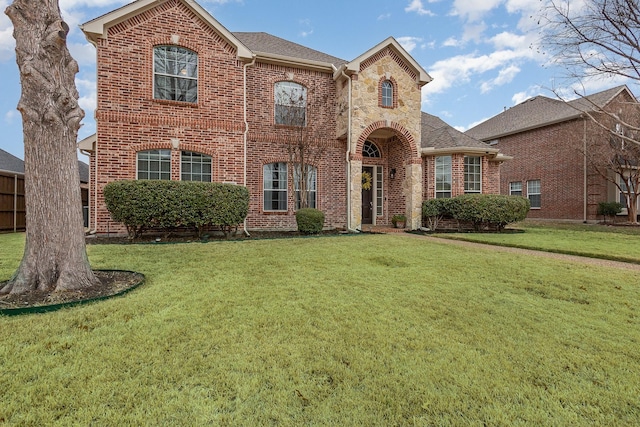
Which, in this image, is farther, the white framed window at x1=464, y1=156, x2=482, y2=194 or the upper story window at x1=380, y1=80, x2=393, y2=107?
the white framed window at x1=464, y1=156, x2=482, y2=194

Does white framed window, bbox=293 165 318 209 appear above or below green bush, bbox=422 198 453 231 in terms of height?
above

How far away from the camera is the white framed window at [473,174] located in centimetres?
1271

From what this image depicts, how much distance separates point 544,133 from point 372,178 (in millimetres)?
12549

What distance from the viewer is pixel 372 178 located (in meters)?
13.2

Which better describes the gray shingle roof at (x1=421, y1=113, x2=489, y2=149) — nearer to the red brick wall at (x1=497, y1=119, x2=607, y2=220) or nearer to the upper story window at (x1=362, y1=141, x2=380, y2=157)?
the upper story window at (x1=362, y1=141, x2=380, y2=157)

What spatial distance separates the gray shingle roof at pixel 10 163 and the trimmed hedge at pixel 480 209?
17705 mm

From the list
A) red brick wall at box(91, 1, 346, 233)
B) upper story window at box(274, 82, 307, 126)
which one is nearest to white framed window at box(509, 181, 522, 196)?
red brick wall at box(91, 1, 346, 233)

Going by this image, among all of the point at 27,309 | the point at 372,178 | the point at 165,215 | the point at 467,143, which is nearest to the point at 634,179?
the point at 467,143

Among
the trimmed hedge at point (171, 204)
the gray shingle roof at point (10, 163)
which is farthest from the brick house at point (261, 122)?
the gray shingle roof at point (10, 163)

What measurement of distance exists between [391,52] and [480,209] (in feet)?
22.0

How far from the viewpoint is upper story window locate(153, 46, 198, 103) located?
9344mm

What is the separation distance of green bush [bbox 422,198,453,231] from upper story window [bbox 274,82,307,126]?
567cm

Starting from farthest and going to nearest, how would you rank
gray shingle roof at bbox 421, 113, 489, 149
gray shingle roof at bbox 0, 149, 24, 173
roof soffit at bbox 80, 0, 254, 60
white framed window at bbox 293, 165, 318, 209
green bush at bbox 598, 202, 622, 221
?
green bush at bbox 598, 202, 622, 221 < gray shingle roof at bbox 0, 149, 24, 173 < gray shingle roof at bbox 421, 113, 489, 149 < white framed window at bbox 293, 165, 318, 209 < roof soffit at bbox 80, 0, 254, 60

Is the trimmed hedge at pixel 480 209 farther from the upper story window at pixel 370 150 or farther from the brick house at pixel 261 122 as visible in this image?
the upper story window at pixel 370 150
